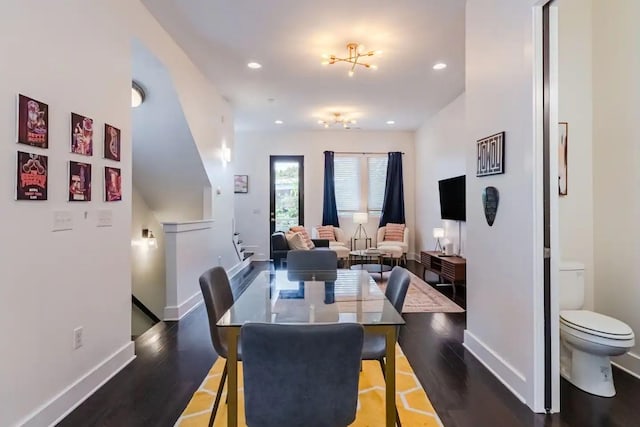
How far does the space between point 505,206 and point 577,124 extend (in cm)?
117

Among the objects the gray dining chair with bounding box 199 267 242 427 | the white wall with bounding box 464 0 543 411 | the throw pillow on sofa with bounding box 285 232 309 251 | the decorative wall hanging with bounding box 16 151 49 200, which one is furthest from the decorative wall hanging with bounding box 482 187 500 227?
the throw pillow on sofa with bounding box 285 232 309 251

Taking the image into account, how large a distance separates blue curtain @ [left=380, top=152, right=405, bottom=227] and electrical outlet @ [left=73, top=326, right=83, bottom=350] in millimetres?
6623

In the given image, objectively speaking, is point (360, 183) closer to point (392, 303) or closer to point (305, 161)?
point (305, 161)

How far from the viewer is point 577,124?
292 cm

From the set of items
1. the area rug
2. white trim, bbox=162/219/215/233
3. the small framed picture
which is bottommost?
the area rug

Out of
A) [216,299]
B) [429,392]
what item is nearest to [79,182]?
[216,299]

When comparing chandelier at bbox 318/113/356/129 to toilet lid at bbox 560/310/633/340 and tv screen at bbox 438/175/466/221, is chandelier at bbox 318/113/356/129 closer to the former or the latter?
tv screen at bbox 438/175/466/221

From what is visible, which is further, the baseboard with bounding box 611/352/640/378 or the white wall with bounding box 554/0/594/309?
the white wall with bounding box 554/0/594/309

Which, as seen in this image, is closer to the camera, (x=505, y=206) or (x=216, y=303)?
(x=216, y=303)

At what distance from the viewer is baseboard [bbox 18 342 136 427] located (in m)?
1.88

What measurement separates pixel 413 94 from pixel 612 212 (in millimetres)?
3448

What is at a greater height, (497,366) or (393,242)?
(393,242)

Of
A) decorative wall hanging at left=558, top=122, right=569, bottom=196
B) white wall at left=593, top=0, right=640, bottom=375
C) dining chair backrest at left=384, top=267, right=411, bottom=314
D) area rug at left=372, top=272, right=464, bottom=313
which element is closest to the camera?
dining chair backrest at left=384, top=267, right=411, bottom=314

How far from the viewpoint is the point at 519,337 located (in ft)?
7.47
